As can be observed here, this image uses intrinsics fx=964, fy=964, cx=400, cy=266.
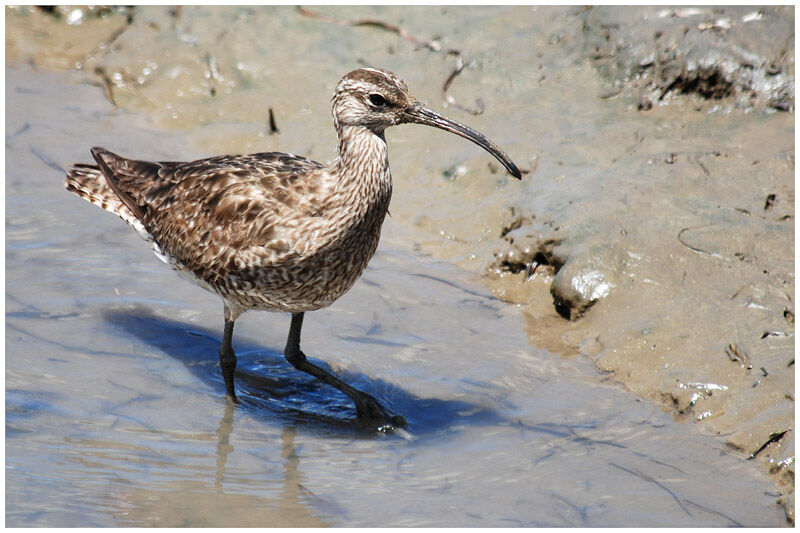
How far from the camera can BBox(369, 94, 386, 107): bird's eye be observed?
5.33m

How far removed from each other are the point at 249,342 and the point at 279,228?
4.78 ft

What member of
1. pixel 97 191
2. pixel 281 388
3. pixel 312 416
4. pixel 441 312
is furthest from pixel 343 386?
pixel 97 191

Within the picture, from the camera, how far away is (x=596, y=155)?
820cm

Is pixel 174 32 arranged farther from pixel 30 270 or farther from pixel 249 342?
pixel 249 342

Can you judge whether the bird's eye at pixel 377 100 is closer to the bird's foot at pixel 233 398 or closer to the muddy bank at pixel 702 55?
the bird's foot at pixel 233 398

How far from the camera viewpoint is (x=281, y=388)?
6234mm

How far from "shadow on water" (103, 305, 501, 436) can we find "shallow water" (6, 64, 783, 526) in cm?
1

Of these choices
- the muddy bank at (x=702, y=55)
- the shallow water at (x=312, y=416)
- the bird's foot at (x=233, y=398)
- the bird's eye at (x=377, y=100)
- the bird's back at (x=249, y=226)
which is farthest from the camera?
the muddy bank at (x=702, y=55)

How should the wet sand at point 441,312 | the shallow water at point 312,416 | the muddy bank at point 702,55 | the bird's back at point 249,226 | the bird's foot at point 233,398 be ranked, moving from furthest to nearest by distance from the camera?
the muddy bank at point 702,55 → the bird's foot at point 233,398 → the bird's back at point 249,226 → the wet sand at point 441,312 → the shallow water at point 312,416

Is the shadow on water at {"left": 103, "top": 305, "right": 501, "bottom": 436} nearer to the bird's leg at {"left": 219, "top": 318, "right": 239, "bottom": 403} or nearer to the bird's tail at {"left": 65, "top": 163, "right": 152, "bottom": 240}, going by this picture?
the bird's leg at {"left": 219, "top": 318, "right": 239, "bottom": 403}

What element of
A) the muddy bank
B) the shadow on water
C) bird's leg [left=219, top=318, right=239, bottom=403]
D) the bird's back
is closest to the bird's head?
the bird's back

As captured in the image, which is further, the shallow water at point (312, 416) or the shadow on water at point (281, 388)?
the shadow on water at point (281, 388)

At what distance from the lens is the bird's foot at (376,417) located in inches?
224

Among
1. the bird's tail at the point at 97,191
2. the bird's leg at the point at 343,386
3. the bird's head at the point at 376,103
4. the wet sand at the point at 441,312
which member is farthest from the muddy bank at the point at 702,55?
the bird's tail at the point at 97,191
